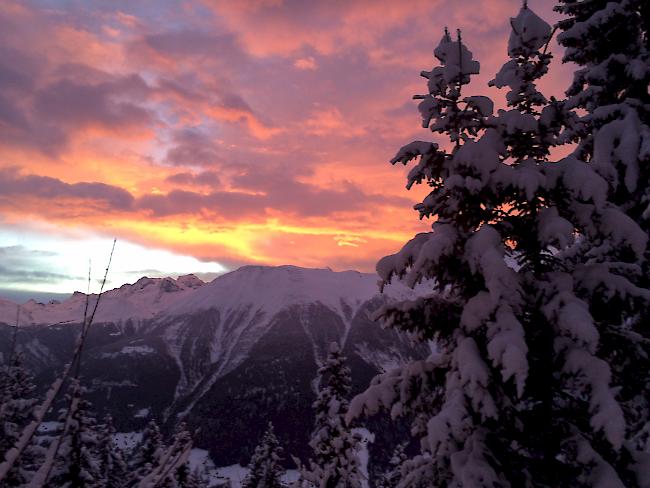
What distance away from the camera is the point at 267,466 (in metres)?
37.4

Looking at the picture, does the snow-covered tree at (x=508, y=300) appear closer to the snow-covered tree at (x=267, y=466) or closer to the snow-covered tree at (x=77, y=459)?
the snow-covered tree at (x=77, y=459)

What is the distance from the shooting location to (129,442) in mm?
185000

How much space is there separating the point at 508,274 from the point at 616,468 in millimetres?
3176

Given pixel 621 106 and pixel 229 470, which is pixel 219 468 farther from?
pixel 621 106

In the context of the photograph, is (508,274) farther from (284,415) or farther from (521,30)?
(284,415)

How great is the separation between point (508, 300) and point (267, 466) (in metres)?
35.6

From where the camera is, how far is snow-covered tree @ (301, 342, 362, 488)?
22.0 meters

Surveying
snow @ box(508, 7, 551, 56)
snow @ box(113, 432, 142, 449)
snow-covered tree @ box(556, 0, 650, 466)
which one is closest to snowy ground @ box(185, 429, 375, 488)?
snow @ box(113, 432, 142, 449)

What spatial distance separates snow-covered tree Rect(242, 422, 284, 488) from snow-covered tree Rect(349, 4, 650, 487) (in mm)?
30483

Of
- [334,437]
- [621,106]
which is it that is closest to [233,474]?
[334,437]

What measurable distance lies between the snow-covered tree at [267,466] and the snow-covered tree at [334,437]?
1349 cm

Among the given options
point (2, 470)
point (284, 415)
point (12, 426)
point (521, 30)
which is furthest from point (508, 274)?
point (284, 415)

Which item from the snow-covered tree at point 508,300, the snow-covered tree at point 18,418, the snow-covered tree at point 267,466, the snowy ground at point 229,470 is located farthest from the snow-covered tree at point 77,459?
the snowy ground at point 229,470

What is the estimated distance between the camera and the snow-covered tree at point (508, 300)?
6238mm
